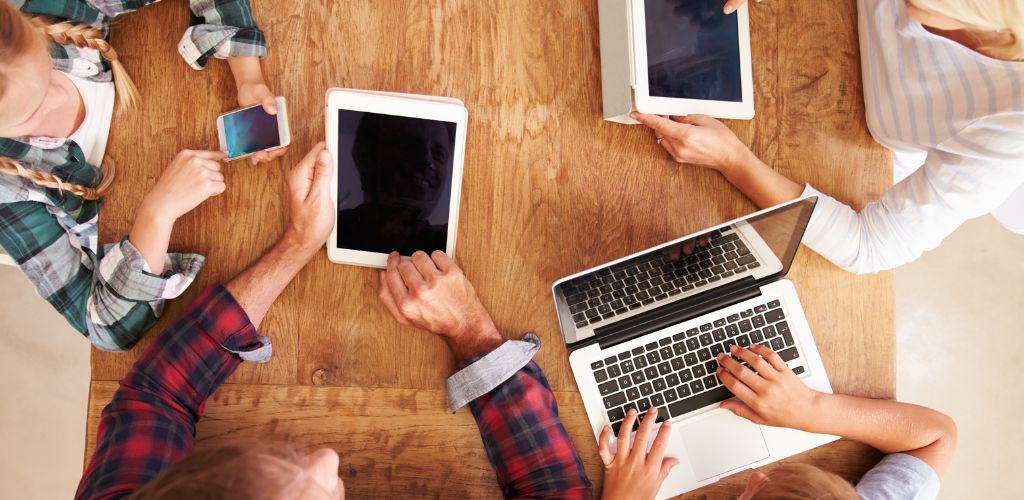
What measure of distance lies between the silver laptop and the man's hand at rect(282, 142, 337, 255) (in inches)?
15.2

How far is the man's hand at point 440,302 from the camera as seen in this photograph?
37.0 inches

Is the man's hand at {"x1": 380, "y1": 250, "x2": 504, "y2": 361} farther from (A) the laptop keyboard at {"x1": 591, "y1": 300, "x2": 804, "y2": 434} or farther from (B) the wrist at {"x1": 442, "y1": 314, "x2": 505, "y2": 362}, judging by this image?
(A) the laptop keyboard at {"x1": 591, "y1": 300, "x2": 804, "y2": 434}

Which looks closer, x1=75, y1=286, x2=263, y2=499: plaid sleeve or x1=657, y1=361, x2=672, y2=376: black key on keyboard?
x1=75, y1=286, x2=263, y2=499: plaid sleeve

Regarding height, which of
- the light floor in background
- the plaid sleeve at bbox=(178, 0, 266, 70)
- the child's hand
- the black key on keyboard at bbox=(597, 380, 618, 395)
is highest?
the plaid sleeve at bbox=(178, 0, 266, 70)

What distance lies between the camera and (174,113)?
102 centimetres

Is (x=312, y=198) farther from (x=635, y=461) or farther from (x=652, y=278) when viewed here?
(x=635, y=461)

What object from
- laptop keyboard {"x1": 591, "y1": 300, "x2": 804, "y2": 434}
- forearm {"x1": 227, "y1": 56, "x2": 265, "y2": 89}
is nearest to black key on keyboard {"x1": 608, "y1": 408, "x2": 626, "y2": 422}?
laptop keyboard {"x1": 591, "y1": 300, "x2": 804, "y2": 434}

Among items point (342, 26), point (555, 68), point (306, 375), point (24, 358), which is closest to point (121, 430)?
point (306, 375)

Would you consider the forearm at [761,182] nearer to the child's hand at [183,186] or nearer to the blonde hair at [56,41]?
the child's hand at [183,186]

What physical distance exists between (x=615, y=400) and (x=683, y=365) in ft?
0.41

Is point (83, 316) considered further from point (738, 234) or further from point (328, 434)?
point (738, 234)

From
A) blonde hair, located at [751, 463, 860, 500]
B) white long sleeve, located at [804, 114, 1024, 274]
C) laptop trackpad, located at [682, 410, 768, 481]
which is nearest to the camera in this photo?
blonde hair, located at [751, 463, 860, 500]

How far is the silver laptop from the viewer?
38.5 inches

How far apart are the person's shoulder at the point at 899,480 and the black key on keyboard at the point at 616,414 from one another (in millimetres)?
379
